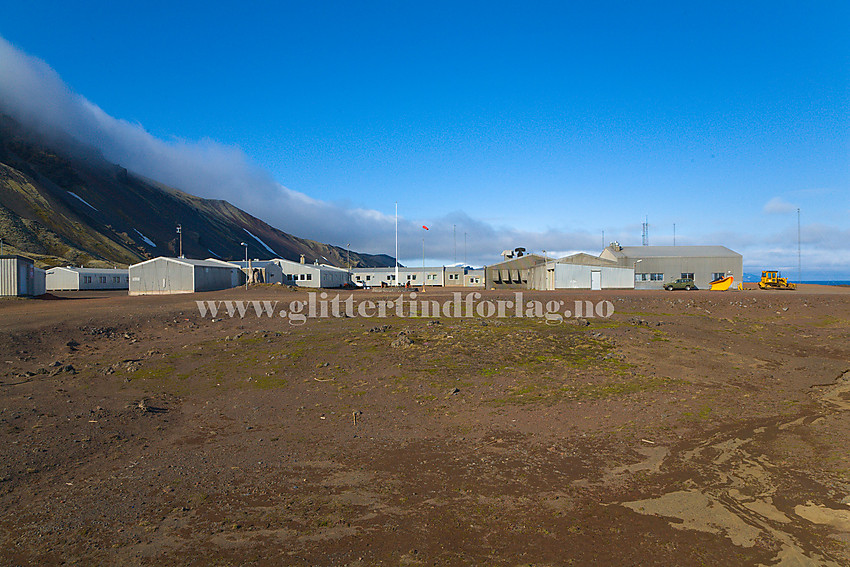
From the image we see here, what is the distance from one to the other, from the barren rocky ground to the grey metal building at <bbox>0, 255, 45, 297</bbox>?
2205cm

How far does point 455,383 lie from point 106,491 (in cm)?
835

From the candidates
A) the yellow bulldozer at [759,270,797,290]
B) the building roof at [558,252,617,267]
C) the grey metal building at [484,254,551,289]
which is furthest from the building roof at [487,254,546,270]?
the yellow bulldozer at [759,270,797,290]

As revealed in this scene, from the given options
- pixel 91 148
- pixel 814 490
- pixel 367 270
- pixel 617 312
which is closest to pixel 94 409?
pixel 814 490

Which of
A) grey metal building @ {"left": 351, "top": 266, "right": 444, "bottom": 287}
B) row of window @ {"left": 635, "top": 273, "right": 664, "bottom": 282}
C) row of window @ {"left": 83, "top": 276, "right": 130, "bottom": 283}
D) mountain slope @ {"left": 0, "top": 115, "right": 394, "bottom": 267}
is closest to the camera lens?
row of window @ {"left": 635, "top": 273, "right": 664, "bottom": 282}

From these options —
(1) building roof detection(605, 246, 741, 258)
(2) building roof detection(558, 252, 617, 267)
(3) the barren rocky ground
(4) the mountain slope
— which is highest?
(4) the mountain slope

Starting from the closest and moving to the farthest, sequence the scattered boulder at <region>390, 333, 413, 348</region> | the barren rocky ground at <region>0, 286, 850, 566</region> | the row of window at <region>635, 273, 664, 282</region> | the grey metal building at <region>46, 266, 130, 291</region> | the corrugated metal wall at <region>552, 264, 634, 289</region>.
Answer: the barren rocky ground at <region>0, 286, 850, 566</region>
the scattered boulder at <region>390, 333, 413, 348</region>
the corrugated metal wall at <region>552, 264, 634, 289</region>
the row of window at <region>635, 273, 664, 282</region>
the grey metal building at <region>46, 266, 130, 291</region>

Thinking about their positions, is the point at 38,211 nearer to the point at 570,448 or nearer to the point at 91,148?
the point at 91,148

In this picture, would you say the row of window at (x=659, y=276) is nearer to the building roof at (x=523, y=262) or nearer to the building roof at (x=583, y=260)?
the building roof at (x=583, y=260)

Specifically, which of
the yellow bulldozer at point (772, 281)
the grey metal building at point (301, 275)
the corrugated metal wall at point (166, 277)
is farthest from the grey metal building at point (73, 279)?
the yellow bulldozer at point (772, 281)

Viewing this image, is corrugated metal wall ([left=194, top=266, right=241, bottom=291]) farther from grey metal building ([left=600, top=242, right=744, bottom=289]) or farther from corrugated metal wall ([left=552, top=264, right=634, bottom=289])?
grey metal building ([left=600, top=242, right=744, bottom=289])

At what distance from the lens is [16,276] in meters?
35.5

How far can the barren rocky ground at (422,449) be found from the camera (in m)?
6.07

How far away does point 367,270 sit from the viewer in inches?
3792

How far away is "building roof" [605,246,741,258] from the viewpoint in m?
60.4
